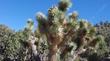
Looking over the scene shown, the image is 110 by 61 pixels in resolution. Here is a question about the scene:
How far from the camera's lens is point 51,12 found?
14.5 metres

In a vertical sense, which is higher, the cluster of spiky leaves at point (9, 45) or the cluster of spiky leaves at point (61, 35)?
the cluster of spiky leaves at point (9, 45)

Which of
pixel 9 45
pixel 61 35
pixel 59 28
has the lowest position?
pixel 61 35

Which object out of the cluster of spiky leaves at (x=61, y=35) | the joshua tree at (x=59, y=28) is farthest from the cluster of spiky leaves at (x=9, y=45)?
the joshua tree at (x=59, y=28)

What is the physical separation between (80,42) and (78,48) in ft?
1.09

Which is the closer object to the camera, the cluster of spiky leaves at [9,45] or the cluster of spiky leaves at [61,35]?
the cluster of spiky leaves at [61,35]

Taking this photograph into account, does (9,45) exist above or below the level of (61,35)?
above

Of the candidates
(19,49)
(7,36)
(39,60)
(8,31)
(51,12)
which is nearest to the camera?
(51,12)

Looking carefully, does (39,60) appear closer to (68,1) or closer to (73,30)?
(73,30)

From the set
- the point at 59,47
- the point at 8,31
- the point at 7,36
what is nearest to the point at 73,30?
the point at 59,47

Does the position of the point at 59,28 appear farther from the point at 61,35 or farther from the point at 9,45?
the point at 9,45

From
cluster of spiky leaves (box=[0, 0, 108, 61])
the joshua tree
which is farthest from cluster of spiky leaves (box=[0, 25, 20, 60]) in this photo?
the joshua tree

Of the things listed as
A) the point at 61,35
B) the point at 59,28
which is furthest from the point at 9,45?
the point at 59,28

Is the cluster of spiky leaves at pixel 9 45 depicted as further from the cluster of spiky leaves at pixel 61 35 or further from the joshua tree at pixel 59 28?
the joshua tree at pixel 59 28

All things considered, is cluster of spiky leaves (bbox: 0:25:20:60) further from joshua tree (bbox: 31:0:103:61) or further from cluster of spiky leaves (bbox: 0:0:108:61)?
joshua tree (bbox: 31:0:103:61)
